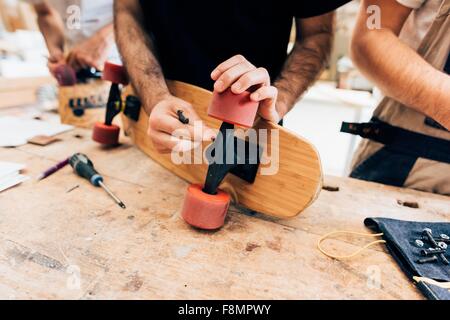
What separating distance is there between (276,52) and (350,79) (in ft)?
8.19

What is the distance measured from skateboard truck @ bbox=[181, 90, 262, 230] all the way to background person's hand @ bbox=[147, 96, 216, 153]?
1.8 inches

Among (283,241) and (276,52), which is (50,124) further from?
(283,241)

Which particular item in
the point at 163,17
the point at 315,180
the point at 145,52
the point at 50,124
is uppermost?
the point at 163,17

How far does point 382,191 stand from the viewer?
34.9 inches

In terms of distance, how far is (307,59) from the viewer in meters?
0.86

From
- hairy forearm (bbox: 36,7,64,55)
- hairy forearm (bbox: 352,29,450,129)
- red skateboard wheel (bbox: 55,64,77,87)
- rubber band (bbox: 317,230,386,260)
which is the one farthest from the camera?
hairy forearm (bbox: 36,7,64,55)

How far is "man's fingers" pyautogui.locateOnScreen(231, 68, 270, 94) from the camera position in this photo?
52 centimetres

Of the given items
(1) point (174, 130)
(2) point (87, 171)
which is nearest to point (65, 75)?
(2) point (87, 171)

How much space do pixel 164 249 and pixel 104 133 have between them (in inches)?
23.0

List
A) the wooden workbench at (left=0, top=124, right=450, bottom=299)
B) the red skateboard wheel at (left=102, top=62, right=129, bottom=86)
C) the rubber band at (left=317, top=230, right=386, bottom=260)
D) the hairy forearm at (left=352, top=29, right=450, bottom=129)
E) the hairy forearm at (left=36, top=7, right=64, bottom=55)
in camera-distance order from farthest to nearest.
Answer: the hairy forearm at (left=36, top=7, right=64, bottom=55) < the red skateboard wheel at (left=102, top=62, right=129, bottom=86) < the hairy forearm at (left=352, top=29, right=450, bottom=129) < the rubber band at (left=317, top=230, right=386, bottom=260) < the wooden workbench at (left=0, top=124, right=450, bottom=299)

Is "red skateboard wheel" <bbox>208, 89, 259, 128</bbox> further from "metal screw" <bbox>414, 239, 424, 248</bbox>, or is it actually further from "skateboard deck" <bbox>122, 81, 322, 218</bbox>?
"metal screw" <bbox>414, 239, 424, 248</bbox>

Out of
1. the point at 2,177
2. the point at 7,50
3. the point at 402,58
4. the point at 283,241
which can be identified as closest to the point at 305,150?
the point at 283,241

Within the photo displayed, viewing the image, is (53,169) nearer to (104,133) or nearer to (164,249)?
(104,133)

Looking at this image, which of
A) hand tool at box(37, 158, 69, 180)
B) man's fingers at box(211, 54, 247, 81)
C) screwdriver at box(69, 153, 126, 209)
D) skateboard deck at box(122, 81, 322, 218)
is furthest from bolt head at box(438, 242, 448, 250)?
hand tool at box(37, 158, 69, 180)
